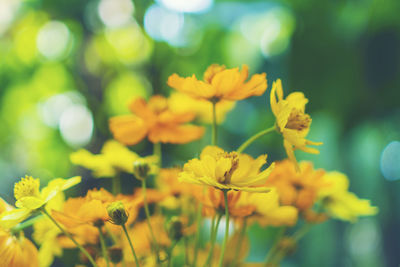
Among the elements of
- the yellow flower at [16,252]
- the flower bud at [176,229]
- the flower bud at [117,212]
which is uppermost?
the flower bud at [117,212]

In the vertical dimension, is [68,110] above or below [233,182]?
below

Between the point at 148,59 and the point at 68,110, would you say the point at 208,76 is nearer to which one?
the point at 148,59

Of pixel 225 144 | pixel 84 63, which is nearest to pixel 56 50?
pixel 84 63

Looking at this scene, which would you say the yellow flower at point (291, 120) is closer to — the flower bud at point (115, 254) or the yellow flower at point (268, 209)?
the yellow flower at point (268, 209)

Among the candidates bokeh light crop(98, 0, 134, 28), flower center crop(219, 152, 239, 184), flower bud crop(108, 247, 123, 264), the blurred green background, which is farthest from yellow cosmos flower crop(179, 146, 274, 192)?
bokeh light crop(98, 0, 134, 28)

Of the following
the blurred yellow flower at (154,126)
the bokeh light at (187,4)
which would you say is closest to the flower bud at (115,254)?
the blurred yellow flower at (154,126)

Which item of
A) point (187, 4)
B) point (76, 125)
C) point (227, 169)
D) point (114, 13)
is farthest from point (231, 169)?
point (114, 13)
